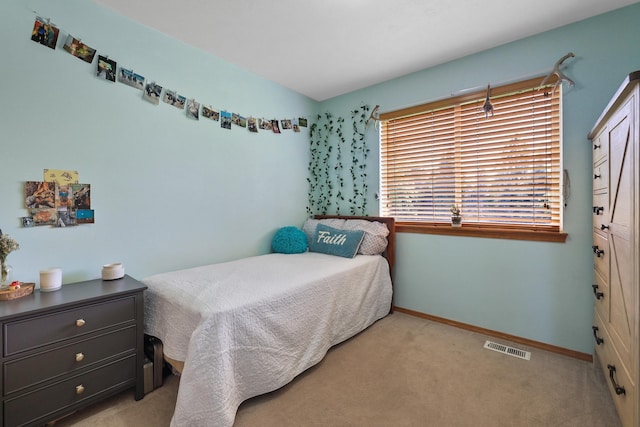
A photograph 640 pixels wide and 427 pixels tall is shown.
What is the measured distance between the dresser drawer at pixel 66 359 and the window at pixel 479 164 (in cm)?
244

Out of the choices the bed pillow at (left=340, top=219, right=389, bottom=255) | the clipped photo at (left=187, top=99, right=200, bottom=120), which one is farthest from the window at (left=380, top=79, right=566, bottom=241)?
the clipped photo at (left=187, top=99, right=200, bottom=120)

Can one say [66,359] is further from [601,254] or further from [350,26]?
[601,254]

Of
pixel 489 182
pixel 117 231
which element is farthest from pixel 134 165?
pixel 489 182

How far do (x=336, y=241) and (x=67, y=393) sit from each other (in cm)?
211

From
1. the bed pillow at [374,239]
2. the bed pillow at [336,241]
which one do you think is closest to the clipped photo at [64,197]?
the bed pillow at [336,241]

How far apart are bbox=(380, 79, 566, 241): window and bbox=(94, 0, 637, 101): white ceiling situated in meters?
0.44

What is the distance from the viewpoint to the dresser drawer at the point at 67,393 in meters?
1.29

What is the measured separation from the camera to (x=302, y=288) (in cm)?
190

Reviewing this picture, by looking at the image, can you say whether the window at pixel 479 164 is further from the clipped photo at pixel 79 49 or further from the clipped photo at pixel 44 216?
the clipped photo at pixel 44 216

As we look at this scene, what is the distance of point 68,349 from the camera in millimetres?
1431

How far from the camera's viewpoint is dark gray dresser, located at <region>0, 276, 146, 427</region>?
4.22 ft

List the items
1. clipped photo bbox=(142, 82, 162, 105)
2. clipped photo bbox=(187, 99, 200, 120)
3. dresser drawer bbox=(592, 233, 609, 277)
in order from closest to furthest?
dresser drawer bbox=(592, 233, 609, 277) < clipped photo bbox=(142, 82, 162, 105) < clipped photo bbox=(187, 99, 200, 120)

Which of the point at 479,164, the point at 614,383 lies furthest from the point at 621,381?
the point at 479,164

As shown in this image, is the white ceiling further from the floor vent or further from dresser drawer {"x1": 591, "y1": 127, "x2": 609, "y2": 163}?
the floor vent
